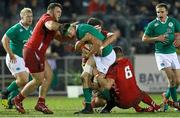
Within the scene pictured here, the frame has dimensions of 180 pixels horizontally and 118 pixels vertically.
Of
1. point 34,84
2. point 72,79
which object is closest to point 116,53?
point 34,84

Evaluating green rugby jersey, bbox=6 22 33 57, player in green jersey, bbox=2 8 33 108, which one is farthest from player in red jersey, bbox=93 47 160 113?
green rugby jersey, bbox=6 22 33 57

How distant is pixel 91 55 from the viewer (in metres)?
16.6

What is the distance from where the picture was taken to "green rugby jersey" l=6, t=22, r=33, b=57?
725 inches

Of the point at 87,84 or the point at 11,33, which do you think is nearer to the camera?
the point at 87,84

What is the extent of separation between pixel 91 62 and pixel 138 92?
1194 millimetres

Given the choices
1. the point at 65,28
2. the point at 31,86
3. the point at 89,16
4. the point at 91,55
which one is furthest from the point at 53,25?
the point at 89,16

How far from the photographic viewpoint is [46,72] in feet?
55.4

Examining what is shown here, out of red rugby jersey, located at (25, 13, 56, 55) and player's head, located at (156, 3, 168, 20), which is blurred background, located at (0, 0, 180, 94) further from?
red rugby jersey, located at (25, 13, 56, 55)

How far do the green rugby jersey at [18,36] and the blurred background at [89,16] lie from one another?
22.6 feet

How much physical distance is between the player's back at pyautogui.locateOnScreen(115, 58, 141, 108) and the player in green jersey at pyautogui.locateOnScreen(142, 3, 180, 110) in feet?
4.67

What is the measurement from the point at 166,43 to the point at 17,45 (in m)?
3.63

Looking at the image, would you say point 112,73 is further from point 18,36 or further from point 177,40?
point 18,36

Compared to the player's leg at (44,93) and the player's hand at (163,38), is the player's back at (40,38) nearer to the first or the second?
the player's leg at (44,93)

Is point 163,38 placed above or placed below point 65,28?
below
